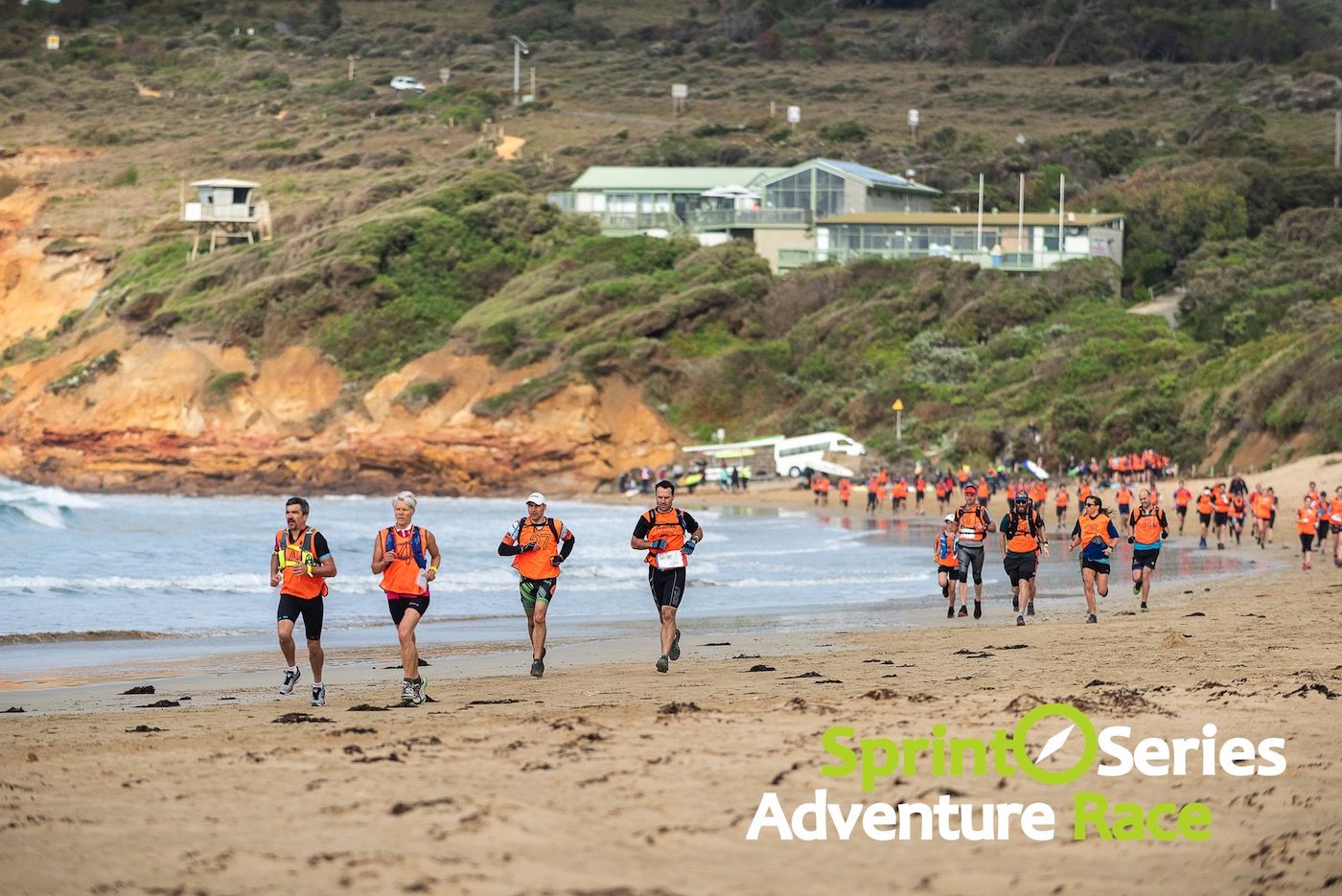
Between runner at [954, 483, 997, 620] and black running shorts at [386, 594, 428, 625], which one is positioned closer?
black running shorts at [386, 594, 428, 625]

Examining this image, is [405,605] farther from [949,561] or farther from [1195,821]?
[949,561]

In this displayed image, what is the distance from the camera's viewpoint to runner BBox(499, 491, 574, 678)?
514 inches

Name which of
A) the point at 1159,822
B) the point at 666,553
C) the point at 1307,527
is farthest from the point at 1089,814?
the point at 1307,527

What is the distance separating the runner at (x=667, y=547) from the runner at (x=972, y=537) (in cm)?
516

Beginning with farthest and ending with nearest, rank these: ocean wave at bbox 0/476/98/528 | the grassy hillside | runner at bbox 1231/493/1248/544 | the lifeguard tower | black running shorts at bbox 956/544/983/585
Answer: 1. the lifeguard tower
2. the grassy hillside
3. ocean wave at bbox 0/476/98/528
4. runner at bbox 1231/493/1248/544
5. black running shorts at bbox 956/544/983/585

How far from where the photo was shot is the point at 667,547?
1338cm

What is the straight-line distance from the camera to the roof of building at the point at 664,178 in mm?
78375

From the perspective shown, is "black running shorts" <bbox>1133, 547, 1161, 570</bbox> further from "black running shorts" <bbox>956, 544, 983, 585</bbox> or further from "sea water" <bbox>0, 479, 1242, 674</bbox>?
"sea water" <bbox>0, 479, 1242, 674</bbox>

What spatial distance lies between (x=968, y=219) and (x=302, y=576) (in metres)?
60.6

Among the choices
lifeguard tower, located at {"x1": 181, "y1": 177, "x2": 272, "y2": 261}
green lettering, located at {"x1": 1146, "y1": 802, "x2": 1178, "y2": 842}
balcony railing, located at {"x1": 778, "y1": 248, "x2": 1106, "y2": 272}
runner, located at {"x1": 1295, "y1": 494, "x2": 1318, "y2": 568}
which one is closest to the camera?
green lettering, located at {"x1": 1146, "y1": 802, "x2": 1178, "y2": 842}

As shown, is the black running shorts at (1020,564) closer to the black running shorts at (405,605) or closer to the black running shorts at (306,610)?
the black running shorts at (405,605)

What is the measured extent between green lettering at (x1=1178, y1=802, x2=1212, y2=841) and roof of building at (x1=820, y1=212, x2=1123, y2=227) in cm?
6215

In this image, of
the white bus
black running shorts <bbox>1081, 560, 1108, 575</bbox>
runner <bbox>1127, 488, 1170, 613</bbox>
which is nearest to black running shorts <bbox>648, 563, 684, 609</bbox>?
black running shorts <bbox>1081, 560, 1108, 575</bbox>

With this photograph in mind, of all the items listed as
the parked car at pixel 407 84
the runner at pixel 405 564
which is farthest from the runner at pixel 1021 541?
the parked car at pixel 407 84
